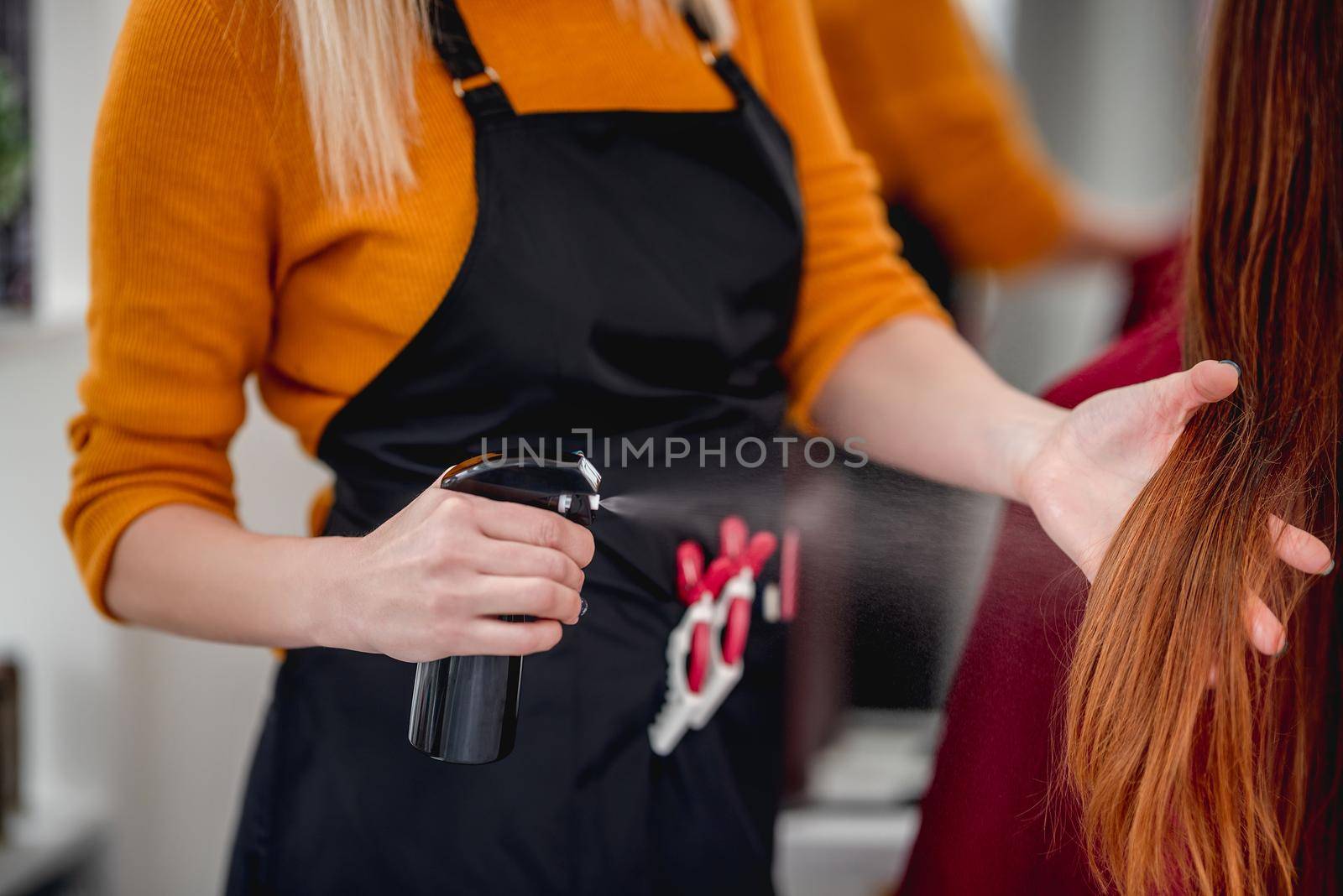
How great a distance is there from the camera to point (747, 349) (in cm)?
75

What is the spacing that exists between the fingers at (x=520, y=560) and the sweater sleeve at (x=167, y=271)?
10.6 inches

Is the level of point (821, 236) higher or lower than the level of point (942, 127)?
lower

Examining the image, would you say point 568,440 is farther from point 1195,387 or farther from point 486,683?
point 1195,387

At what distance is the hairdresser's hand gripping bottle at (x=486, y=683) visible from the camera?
0.54 meters

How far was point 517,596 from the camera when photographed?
527 millimetres

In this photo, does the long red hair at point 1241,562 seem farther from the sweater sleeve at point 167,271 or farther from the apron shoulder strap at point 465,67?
the sweater sleeve at point 167,271

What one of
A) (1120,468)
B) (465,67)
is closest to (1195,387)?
(1120,468)

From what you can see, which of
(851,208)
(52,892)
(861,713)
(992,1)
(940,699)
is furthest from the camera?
(992,1)

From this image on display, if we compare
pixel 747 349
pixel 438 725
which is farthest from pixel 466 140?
pixel 438 725

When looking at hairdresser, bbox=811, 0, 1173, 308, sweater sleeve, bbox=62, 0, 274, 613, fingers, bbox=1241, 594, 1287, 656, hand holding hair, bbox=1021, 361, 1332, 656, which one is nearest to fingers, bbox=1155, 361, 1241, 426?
hand holding hair, bbox=1021, 361, 1332, 656

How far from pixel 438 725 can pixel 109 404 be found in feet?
1.02

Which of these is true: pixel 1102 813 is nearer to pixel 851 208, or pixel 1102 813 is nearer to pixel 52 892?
pixel 851 208

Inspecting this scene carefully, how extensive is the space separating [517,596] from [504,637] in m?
0.03

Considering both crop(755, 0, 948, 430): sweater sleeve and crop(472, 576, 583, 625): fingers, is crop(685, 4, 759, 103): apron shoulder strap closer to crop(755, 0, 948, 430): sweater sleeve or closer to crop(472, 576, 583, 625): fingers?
crop(755, 0, 948, 430): sweater sleeve
